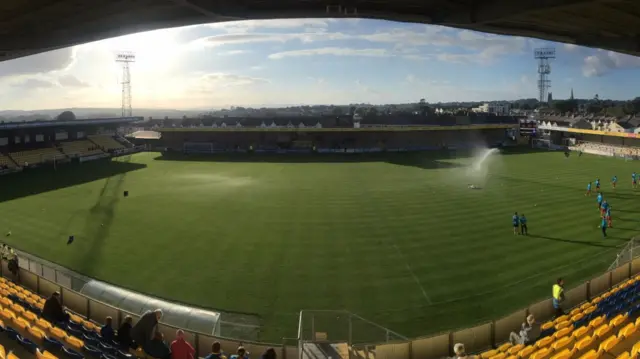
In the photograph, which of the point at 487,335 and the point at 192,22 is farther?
the point at 192,22

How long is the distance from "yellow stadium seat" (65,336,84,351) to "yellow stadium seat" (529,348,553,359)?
30.4ft

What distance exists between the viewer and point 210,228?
24672mm

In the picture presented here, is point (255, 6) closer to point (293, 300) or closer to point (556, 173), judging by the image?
point (293, 300)

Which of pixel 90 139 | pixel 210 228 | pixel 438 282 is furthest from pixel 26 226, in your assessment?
pixel 90 139

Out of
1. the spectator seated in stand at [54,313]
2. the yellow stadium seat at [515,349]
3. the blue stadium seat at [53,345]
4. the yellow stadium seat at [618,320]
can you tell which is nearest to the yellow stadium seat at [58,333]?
the blue stadium seat at [53,345]

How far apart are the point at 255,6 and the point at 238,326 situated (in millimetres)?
10810

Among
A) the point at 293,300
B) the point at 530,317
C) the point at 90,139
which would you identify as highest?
the point at 90,139

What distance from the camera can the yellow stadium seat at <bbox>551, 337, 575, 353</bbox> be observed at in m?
8.77

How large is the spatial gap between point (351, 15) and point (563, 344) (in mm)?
11758

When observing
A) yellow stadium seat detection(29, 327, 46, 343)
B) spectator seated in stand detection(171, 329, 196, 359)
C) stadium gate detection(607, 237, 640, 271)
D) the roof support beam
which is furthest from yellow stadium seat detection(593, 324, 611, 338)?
yellow stadium seat detection(29, 327, 46, 343)

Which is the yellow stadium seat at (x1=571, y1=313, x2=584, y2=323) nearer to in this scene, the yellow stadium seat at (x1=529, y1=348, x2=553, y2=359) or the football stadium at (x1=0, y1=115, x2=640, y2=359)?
the football stadium at (x1=0, y1=115, x2=640, y2=359)

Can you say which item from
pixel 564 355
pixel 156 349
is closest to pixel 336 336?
pixel 156 349

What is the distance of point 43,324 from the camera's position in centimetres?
986

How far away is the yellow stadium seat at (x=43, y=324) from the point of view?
967cm
